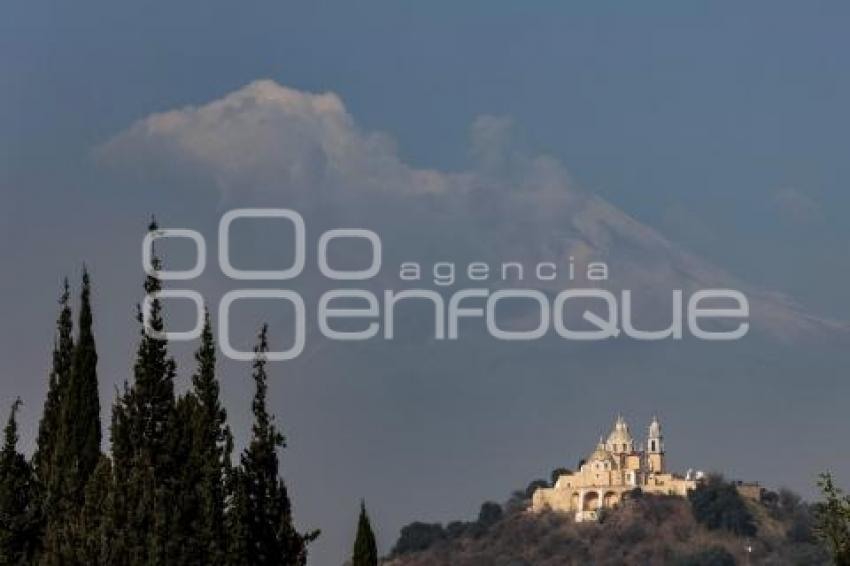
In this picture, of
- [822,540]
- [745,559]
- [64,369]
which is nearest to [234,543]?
[64,369]

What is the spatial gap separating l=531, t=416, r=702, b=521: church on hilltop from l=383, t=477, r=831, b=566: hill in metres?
1.35

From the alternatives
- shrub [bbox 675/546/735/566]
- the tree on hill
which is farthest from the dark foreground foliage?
the tree on hill

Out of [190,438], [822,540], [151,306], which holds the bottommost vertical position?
[822,540]

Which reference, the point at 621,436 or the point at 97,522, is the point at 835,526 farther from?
the point at 621,436

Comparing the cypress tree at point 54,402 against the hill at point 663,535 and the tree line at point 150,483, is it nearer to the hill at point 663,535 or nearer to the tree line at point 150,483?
the tree line at point 150,483

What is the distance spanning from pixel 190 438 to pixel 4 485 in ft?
23.4

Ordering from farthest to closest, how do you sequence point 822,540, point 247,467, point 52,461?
point 52,461
point 247,467
point 822,540

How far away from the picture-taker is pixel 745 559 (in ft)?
566

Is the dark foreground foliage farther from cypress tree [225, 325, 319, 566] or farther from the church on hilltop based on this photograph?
the church on hilltop

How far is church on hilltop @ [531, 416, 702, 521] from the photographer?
Answer: 18175cm

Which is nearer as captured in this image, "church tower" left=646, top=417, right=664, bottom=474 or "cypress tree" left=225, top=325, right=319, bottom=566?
"cypress tree" left=225, top=325, right=319, bottom=566

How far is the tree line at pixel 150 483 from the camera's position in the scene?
120 ft

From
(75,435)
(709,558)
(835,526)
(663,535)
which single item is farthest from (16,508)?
(663,535)

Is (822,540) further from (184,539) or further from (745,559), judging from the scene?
(745,559)
